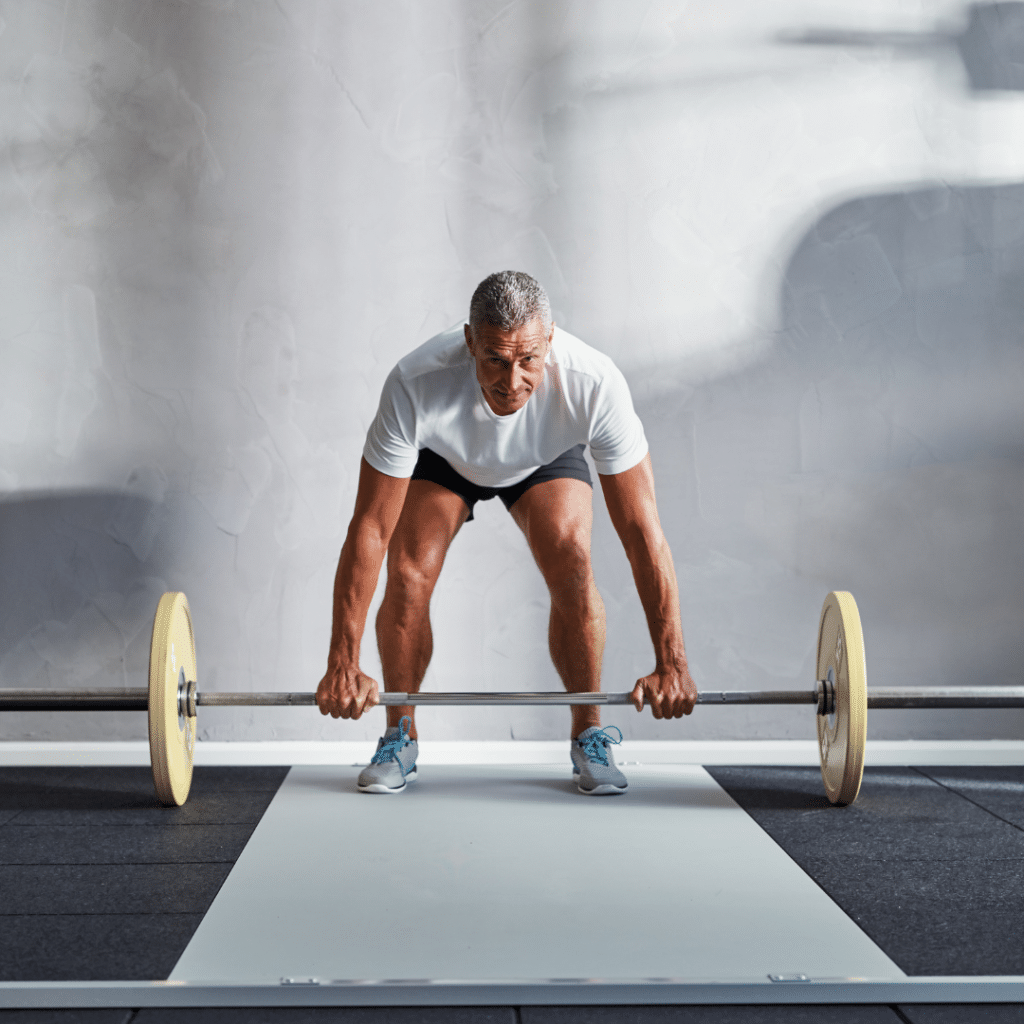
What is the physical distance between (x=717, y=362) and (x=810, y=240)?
41cm

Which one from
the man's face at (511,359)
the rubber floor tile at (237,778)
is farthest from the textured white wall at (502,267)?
the man's face at (511,359)

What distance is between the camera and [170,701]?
216cm

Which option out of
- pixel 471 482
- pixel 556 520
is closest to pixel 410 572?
pixel 471 482

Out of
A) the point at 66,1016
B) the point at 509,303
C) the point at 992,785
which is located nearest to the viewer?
the point at 66,1016

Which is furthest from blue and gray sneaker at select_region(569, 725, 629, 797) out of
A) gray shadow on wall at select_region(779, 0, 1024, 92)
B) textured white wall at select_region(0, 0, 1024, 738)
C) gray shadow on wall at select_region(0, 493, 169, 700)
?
gray shadow on wall at select_region(779, 0, 1024, 92)

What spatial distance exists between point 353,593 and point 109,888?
0.71 m

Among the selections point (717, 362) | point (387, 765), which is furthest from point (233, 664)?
point (717, 362)

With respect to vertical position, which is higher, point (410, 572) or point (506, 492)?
point (506, 492)

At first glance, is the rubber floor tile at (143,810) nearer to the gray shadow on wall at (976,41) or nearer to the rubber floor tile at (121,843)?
the rubber floor tile at (121,843)

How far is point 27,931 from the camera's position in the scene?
63.2 inches

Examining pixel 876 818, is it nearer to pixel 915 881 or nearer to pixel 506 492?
pixel 915 881

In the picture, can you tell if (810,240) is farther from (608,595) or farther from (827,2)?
(608,595)

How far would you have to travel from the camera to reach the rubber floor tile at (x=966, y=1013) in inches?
53.0

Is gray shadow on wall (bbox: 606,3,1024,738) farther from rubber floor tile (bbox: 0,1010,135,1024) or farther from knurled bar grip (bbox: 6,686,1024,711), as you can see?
rubber floor tile (bbox: 0,1010,135,1024)
